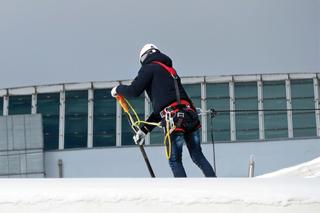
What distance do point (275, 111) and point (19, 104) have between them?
120 inches

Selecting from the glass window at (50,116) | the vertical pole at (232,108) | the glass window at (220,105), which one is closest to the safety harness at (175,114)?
the glass window at (220,105)

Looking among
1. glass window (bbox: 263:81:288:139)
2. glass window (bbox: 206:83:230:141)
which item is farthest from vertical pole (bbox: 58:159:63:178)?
glass window (bbox: 263:81:288:139)

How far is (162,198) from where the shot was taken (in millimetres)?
2969

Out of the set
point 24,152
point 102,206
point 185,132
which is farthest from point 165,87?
point 24,152

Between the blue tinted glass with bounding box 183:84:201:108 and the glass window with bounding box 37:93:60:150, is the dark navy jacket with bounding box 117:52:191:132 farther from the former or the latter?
the glass window with bounding box 37:93:60:150

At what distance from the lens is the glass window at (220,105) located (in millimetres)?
10664

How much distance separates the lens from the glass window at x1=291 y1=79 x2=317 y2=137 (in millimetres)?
10828

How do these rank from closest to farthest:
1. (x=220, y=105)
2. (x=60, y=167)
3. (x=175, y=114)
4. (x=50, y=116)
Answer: (x=175, y=114) → (x=60, y=167) → (x=220, y=105) → (x=50, y=116)

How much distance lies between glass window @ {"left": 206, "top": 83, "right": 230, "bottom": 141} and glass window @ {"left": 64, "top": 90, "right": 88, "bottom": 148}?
4.86ft

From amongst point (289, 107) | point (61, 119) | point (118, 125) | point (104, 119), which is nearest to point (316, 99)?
point (289, 107)

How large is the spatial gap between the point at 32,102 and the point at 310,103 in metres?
3.35

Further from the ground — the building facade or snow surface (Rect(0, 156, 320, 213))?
the building facade

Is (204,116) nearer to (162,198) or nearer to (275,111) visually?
(275,111)

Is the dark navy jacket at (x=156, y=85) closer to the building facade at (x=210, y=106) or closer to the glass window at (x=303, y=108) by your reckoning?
the building facade at (x=210, y=106)
